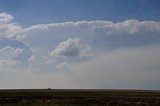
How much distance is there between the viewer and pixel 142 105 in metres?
48.4

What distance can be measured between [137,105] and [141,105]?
1.82 feet

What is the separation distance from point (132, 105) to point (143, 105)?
5.13 feet

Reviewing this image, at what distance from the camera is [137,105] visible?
159 ft

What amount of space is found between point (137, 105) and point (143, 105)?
0.75 meters

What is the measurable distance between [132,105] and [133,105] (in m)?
0.19

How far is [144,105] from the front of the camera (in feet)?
159

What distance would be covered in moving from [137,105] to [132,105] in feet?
3.07

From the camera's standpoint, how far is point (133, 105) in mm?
48000

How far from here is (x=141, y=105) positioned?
158ft

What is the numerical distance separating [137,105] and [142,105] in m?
0.63

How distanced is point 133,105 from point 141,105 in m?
1.04

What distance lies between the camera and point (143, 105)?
159 feet

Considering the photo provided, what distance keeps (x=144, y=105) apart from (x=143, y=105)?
0.45 feet
